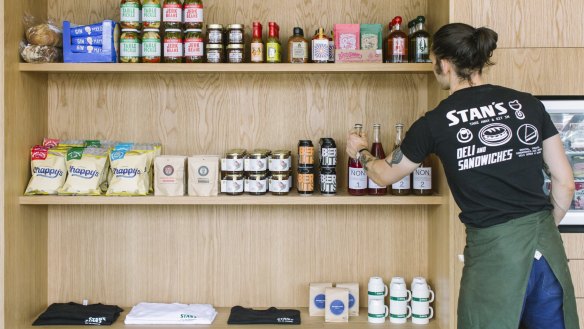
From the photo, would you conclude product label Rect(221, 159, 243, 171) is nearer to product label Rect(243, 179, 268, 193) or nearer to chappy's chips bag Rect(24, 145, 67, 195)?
product label Rect(243, 179, 268, 193)

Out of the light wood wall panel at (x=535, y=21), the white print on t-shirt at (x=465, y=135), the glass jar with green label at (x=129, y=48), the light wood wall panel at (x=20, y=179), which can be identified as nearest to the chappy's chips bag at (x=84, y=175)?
the light wood wall panel at (x=20, y=179)

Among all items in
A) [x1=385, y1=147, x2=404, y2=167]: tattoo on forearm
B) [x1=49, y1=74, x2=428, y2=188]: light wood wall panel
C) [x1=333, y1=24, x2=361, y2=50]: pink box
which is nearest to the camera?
[x1=385, y1=147, x2=404, y2=167]: tattoo on forearm

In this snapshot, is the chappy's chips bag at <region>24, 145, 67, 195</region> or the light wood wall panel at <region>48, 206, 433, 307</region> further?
the light wood wall panel at <region>48, 206, 433, 307</region>

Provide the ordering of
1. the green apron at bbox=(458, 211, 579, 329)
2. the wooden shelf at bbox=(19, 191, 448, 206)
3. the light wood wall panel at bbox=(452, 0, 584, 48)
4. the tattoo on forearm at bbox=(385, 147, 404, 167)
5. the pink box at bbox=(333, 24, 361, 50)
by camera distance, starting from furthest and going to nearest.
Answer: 1. the pink box at bbox=(333, 24, 361, 50)
2. the wooden shelf at bbox=(19, 191, 448, 206)
3. the light wood wall panel at bbox=(452, 0, 584, 48)
4. the tattoo on forearm at bbox=(385, 147, 404, 167)
5. the green apron at bbox=(458, 211, 579, 329)

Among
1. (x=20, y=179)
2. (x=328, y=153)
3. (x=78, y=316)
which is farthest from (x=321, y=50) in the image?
(x=78, y=316)

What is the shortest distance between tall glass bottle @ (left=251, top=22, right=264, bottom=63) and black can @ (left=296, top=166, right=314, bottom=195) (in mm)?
454

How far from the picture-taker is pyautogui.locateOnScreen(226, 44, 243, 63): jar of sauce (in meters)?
2.71

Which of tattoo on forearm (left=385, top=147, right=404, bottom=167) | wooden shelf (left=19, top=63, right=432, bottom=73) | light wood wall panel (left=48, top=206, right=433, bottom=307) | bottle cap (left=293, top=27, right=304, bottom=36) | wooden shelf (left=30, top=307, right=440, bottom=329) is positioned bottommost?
wooden shelf (left=30, top=307, right=440, bottom=329)

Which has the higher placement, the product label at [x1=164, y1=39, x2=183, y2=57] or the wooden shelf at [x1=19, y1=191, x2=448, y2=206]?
the product label at [x1=164, y1=39, x2=183, y2=57]

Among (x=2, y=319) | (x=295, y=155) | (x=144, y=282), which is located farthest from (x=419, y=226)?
(x=2, y=319)

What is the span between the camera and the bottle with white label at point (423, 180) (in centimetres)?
275

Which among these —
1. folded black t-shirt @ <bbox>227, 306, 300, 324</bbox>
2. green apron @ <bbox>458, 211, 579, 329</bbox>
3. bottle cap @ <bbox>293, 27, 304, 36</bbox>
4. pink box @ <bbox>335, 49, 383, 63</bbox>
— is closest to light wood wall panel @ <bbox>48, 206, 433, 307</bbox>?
folded black t-shirt @ <bbox>227, 306, 300, 324</bbox>

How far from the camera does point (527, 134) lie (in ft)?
6.66

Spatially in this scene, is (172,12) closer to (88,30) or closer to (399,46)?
(88,30)
